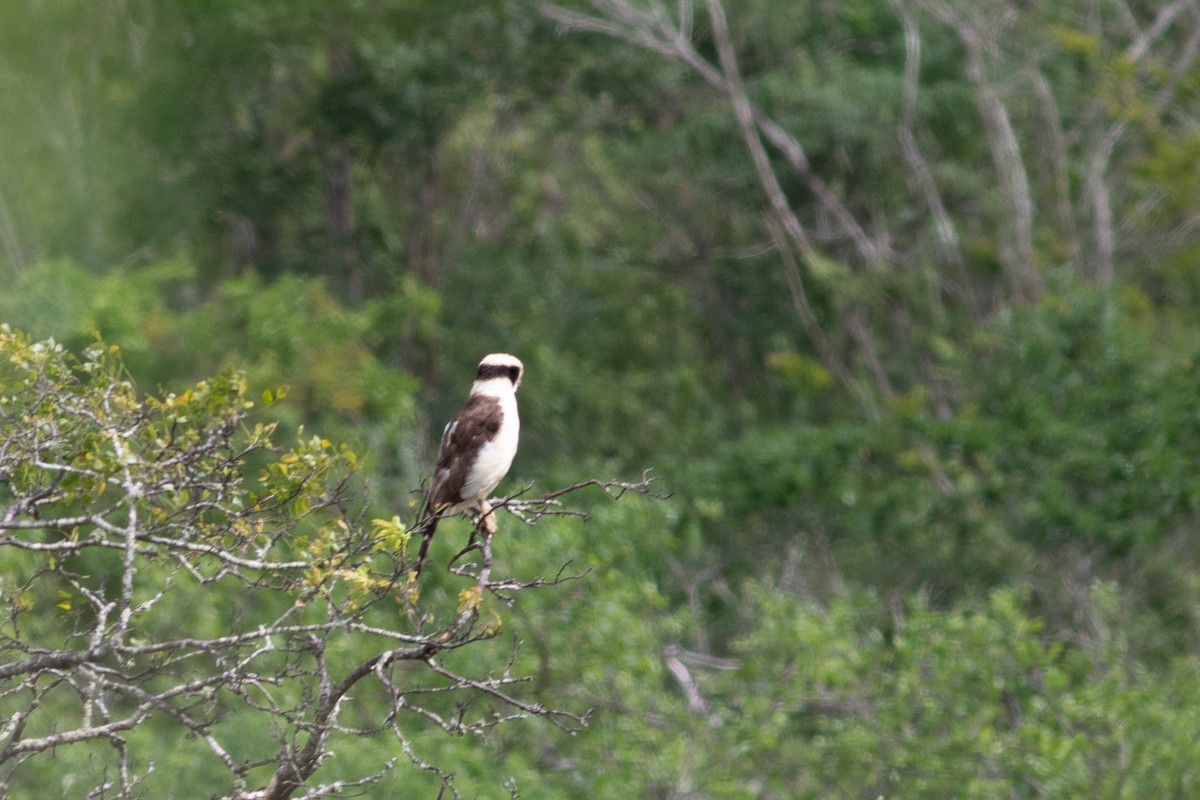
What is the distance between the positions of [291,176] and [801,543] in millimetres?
8278

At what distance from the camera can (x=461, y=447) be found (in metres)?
7.47

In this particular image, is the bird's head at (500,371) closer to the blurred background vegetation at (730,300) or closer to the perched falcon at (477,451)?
the perched falcon at (477,451)

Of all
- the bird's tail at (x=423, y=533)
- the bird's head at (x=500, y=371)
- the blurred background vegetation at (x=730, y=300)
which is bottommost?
the blurred background vegetation at (x=730, y=300)

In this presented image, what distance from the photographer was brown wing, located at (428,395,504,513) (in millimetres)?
7457

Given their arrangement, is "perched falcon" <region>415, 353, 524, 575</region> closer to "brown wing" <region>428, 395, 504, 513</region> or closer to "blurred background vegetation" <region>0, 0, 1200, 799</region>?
"brown wing" <region>428, 395, 504, 513</region>

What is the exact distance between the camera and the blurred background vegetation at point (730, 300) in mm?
14938

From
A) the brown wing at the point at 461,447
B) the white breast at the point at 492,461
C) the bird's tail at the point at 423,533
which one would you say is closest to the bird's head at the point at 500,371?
the brown wing at the point at 461,447

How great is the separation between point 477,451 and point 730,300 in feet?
60.8

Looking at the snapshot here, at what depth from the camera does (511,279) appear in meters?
24.5

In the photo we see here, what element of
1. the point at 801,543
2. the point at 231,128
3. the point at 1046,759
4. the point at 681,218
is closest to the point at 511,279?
the point at 681,218

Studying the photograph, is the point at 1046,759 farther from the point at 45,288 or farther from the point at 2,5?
the point at 2,5

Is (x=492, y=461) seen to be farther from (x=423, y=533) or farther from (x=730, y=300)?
(x=730, y=300)

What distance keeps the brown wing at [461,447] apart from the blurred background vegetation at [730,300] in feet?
21.5

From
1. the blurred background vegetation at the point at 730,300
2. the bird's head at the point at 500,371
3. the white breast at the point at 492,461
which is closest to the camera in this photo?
the white breast at the point at 492,461
